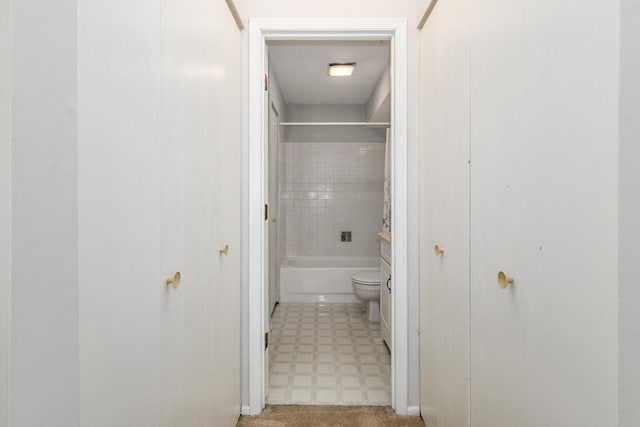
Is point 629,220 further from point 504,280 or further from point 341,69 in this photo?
point 341,69

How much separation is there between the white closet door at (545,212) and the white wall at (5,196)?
0.89 m

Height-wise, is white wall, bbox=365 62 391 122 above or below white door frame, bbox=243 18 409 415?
above

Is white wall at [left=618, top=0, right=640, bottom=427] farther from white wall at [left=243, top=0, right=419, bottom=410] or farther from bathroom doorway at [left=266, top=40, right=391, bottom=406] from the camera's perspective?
bathroom doorway at [left=266, top=40, right=391, bottom=406]

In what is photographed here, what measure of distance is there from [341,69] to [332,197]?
74.2 inches

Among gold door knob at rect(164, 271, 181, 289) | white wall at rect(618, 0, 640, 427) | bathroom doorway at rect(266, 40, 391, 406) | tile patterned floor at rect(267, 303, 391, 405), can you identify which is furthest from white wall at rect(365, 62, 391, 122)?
white wall at rect(618, 0, 640, 427)

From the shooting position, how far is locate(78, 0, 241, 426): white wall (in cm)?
73

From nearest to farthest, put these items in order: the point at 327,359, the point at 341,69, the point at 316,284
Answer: the point at 327,359 → the point at 341,69 → the point at 316,284

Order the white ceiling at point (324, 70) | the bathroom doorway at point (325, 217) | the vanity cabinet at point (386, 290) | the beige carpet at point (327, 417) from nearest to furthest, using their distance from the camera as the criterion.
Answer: the beige carpet at point (327, 417) < the bathroom doorway at point (325, 217) < the vanity cabinet at point (386, 290) < the white ceiling at point (324, 70)

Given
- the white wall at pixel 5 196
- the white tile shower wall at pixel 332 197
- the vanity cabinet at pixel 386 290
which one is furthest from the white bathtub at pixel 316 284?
the white wall at pixel 5 196

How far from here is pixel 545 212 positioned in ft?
2.82

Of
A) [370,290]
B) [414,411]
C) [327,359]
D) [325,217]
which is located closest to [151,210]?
[414,411]

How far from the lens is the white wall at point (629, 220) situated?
24.2 inches

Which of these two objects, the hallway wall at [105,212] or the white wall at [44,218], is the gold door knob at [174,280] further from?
the white wall at [44,218]

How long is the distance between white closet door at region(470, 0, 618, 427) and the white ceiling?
177cm
